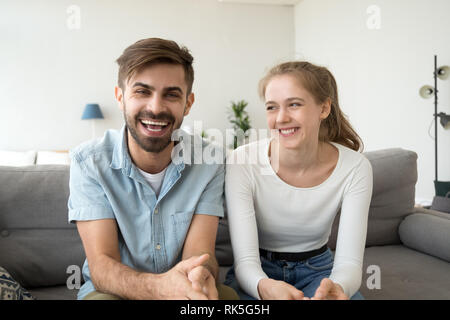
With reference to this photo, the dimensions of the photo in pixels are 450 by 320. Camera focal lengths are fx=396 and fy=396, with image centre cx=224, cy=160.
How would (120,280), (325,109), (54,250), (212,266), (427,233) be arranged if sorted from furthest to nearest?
(427,233) < (54,250) < (325,109) < (212,266) < (120,280)

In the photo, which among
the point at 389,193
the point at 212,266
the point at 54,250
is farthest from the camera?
the point at 389,193

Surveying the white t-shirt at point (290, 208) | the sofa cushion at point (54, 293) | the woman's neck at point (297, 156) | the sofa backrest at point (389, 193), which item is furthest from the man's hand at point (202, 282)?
the sofa backrest at point (389, 193)

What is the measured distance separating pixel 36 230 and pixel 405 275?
1538mm

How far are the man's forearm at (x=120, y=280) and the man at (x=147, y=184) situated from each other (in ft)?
0.26

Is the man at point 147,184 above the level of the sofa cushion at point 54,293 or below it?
above

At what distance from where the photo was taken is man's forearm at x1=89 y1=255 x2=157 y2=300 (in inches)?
42.8

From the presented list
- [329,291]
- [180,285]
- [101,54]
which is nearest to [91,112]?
[101,54]

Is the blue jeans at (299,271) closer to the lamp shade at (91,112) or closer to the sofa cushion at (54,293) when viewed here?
the sofa cushion at (54,293)

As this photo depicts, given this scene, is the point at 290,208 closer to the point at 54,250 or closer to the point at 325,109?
the point at 325,109

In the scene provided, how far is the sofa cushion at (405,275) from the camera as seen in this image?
1511mm

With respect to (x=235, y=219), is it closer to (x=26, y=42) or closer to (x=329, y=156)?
(x=329, y=156)

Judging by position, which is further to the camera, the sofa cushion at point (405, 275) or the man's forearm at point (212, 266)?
the sofa cushion at point (405, 275)

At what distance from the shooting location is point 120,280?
3.67ft
